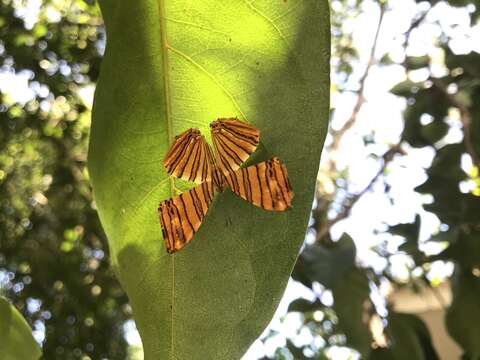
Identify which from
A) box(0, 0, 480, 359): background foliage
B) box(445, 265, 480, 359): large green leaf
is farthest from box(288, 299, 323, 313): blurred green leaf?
box(445, 265, 480, 359): large green leaf

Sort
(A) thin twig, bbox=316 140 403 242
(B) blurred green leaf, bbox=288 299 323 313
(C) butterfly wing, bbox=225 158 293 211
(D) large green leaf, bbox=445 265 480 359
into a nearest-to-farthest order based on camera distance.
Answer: (C) butterfly wing, bbox=225 158 293 211 < (D) large green leaf, bbox=445 265 480 359 < (B) blurred green leaf, bbox=288 299 323 313 < (A) thin twig, bbox=316 140 403 242

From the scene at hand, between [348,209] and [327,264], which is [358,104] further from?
[327,264]

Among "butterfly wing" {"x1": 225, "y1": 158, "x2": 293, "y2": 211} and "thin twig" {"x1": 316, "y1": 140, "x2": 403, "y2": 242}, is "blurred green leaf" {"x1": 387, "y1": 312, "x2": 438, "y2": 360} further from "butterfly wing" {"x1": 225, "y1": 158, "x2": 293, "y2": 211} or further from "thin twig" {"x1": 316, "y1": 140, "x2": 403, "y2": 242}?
"butterfly wing" {"x1": 225, "y1": 158, "x2": 293, "y2": 211}

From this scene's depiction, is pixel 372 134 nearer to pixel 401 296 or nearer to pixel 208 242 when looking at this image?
pixel 401 296

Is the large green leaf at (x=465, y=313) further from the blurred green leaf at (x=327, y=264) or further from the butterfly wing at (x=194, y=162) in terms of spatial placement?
the butterfly wing at (x=194, y=162)

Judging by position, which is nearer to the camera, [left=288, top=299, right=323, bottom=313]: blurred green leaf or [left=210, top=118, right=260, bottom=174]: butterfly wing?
[left=210, top=118, right=260, bottom=174]: butterfly wing

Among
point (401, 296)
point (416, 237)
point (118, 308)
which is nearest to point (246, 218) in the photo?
point (416, 237)

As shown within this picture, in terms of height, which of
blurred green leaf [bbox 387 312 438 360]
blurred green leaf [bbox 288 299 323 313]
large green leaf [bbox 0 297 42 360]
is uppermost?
large green leaf [bbox 0 297 42 360]

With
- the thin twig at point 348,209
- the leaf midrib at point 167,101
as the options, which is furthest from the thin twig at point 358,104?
the leaf midrib at point 167,101

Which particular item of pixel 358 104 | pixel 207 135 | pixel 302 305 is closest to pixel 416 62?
pixel 358 104
